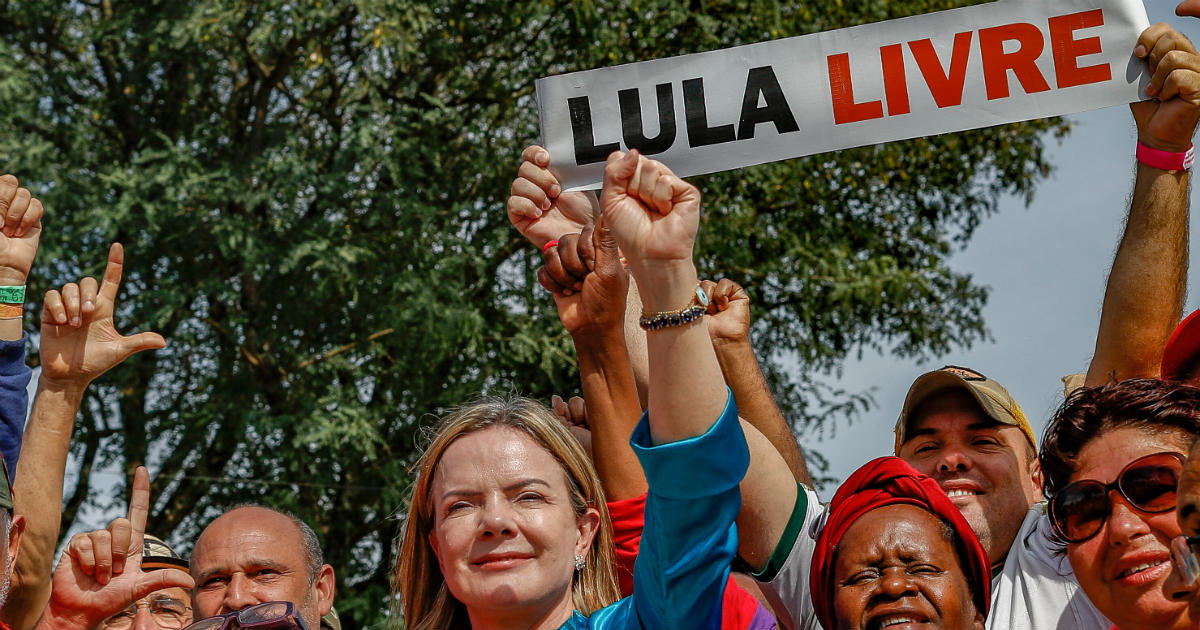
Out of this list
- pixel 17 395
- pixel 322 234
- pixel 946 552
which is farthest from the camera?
pixel 322 234

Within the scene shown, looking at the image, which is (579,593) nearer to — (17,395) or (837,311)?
(17,395)

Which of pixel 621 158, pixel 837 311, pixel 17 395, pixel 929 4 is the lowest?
pixel 837 311

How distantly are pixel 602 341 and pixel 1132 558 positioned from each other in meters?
1.23

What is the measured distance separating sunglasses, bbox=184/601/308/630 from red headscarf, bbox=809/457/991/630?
1.14 m

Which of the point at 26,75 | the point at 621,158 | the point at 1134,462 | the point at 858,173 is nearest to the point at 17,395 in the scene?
the point at 621,158

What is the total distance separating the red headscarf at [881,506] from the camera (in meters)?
2.69

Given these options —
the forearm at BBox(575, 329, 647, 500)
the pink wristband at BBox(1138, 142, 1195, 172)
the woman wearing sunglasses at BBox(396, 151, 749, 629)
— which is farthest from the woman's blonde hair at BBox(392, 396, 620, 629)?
the pink wristband at BBox(1138, 142, 1195, 172)

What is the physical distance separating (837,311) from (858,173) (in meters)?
1.47

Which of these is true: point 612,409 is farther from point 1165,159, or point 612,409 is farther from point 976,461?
point 1165,159

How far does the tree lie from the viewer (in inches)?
382

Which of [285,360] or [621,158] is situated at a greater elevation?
[621,158]

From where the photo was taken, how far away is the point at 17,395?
11.2ft

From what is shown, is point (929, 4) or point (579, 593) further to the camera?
point (929, 4)

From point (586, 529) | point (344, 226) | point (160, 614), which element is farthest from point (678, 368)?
point (344, 226)
